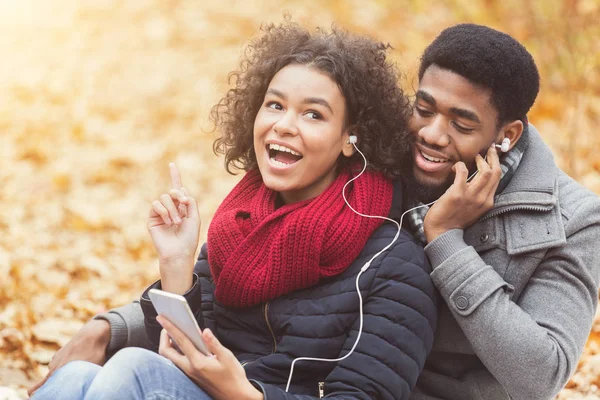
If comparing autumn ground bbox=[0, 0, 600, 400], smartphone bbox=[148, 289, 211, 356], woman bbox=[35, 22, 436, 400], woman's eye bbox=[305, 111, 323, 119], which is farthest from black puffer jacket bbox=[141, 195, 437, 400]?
autumn ground bbox=[0, 0, 600, 400]

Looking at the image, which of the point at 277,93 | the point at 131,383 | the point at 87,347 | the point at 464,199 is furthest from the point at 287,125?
the point at 87,347

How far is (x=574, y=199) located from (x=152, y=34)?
6991mm

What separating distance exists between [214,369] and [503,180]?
1182 millimetres

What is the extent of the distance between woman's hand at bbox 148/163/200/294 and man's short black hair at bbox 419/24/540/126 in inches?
39.2

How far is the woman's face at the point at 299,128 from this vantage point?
8.54 feet

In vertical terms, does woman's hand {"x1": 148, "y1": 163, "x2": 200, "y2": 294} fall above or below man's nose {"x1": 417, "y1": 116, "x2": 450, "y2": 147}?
below

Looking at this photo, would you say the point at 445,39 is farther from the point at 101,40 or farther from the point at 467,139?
the point at 101,40

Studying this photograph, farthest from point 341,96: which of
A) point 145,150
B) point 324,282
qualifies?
point 145,150

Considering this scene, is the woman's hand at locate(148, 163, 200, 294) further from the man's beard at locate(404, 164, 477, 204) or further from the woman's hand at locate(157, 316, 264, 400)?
the man's beard at locate(404, 164, 477, 204)

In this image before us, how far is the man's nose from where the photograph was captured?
258cm

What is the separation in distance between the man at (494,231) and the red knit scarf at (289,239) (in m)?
0.23

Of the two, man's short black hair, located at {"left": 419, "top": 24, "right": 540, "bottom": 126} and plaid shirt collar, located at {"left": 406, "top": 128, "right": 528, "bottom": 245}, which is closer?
man's short black hair, located at {"left": 419, "top": 24, "right": 540, "bottom": 126}

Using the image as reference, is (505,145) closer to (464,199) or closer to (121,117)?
(464,199)

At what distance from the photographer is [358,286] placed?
7.97 ft
